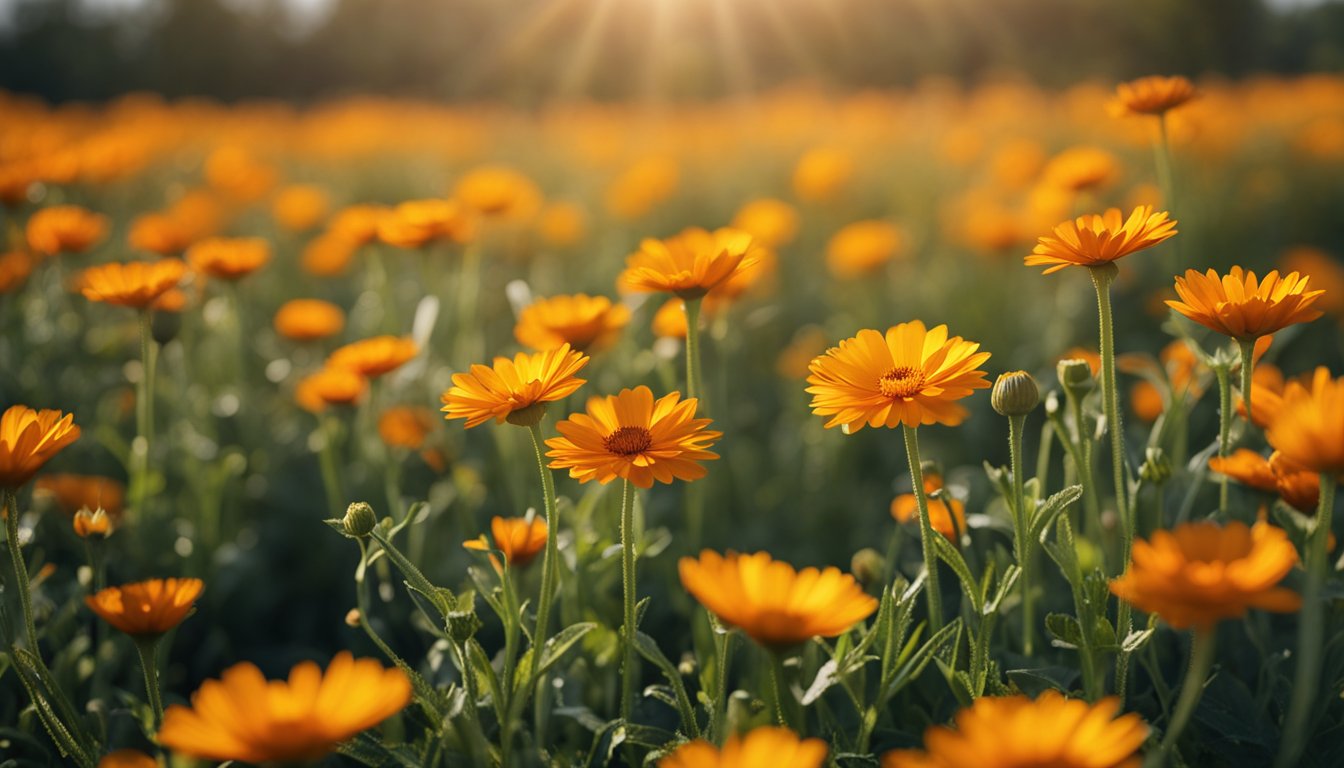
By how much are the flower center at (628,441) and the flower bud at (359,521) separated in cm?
26

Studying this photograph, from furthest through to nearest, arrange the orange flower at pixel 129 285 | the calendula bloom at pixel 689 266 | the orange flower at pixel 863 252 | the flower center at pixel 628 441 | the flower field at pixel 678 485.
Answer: the orange flower at pixel 863 252
the orange flower at pixel 129 285
the calendula bloom at pixel 689 266
the flower center at pixel 628 441
the flower field at pixel 678 485

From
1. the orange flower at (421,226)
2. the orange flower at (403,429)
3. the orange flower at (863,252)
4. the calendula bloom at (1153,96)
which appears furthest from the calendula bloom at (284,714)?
the orange flower at (863,252)

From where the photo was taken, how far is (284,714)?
2.39ft

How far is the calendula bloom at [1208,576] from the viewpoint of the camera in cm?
68

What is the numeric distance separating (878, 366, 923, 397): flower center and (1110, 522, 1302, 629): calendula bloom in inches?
11.6

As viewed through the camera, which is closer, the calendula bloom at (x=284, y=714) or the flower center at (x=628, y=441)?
the calendula bloom at (x=284, y=714)

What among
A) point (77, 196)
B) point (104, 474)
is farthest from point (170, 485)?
point (77, 196)

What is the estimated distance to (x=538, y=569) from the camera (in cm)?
156

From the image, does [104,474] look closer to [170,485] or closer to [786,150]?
[170,485]

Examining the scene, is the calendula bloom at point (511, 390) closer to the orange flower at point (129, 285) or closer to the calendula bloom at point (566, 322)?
the calendula bloom at point (566, 322)

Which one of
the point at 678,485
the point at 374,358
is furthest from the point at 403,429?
the point at 678,485

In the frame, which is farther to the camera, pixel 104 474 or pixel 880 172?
pixel 880 172

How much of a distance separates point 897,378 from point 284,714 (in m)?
0.66

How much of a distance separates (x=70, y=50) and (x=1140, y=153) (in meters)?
17.8
